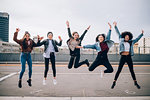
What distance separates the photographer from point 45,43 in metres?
3.61

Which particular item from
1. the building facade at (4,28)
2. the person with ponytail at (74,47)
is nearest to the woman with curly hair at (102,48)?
the person with ponytail at (74,47)

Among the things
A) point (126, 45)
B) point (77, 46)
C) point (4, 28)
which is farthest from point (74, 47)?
point (4, 28)

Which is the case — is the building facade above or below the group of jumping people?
above

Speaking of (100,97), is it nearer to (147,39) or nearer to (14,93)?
(147,39)

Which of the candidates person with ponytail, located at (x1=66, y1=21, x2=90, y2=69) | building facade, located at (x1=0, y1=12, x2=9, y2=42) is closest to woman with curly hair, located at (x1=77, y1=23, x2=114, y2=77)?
person with ponytail, located at (x1=66, y1=21, x2=90, y2=69)

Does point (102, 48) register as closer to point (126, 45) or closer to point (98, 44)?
point (98, 44)

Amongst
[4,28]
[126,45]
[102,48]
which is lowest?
[102,48]

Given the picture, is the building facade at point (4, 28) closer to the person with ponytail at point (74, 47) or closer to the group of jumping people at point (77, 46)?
the group of jumping people at point (77, 46)

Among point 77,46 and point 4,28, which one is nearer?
point 77,46

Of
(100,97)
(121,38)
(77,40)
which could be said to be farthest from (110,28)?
(100,97)

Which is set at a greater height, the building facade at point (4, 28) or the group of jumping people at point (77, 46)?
the building facade at point (4, 28)

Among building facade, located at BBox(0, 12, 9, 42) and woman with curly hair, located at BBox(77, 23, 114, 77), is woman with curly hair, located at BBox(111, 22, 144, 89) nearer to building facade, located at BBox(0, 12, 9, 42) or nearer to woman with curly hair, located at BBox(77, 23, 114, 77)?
woman with curly hair, located at BBox(77, 23, 114, 77)

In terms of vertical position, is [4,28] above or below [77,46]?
above

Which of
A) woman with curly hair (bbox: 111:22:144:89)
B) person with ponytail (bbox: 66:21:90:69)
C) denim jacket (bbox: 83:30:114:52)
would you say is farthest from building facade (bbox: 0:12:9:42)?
woman with curly hair (bbox: 111:22:144:89)
